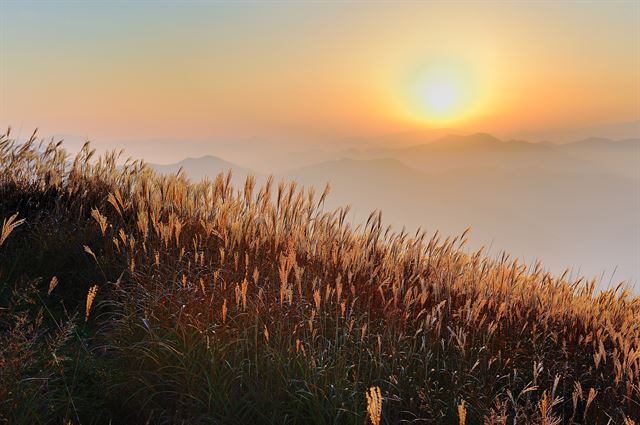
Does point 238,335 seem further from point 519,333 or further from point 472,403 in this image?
point 519,333

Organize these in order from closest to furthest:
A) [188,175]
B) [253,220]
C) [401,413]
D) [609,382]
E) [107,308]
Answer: [401,413], [609,382], [107,308], [253,220], [188,175]

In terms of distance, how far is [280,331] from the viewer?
3297 millimetres

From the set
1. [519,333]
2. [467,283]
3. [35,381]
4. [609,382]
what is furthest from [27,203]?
[609,382]

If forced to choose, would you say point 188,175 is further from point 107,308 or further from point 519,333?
point 519,333

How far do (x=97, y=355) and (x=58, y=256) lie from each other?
161 cm

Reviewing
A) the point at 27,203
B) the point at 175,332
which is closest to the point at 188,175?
the point at 27,203

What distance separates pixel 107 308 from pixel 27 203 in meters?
2.37

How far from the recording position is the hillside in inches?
116

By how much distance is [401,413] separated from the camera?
304 cm

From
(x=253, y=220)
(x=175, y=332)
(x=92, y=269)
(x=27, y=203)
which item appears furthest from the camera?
(x=27, y=203)

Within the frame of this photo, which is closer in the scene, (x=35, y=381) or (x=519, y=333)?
(x=35, y=381)

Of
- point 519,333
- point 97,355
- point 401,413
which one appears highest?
point 519,333

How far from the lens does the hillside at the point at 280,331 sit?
9.67 feet

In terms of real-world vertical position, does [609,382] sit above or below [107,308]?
above
